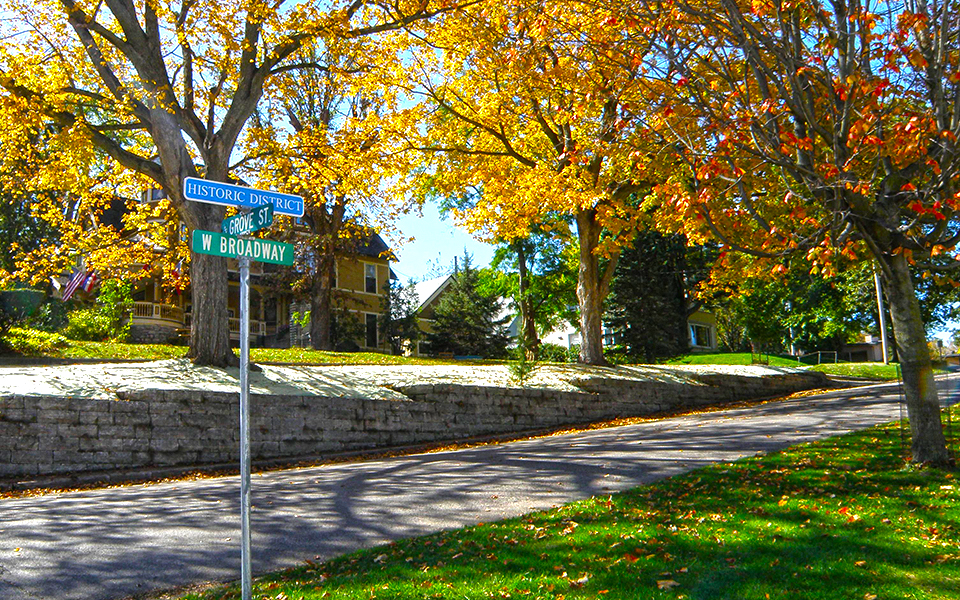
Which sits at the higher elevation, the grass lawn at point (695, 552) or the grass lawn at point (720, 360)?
the grass lawn at point (720, 360)

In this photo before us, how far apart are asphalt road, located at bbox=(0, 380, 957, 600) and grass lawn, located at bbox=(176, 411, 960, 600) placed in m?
0.66

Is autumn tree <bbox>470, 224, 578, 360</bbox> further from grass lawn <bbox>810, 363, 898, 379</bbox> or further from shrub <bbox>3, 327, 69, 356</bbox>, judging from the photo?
shrub <bbox>3, 327, 69, 356</bbox>

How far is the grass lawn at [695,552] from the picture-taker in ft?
16.2

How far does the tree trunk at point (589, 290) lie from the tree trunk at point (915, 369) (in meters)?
12.0

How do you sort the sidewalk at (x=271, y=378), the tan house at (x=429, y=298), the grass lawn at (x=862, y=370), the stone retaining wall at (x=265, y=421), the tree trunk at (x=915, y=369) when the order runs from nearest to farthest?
the tree trunk at (x=915, y=369)
the stone retaining wall at (x=265, y=421)
the sidewalk at (x=271, y=378)
the grass lawn at (x=862, y=370)
the tan house at (x=429, y=298)

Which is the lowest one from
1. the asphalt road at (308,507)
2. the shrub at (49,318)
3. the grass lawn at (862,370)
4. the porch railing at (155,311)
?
the asphalt road at (308,507)

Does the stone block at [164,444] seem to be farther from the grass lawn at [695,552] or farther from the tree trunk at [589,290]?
the tree trunk at [589,290]

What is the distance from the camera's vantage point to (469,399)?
51.2 feet

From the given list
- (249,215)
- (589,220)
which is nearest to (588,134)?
(589,220)

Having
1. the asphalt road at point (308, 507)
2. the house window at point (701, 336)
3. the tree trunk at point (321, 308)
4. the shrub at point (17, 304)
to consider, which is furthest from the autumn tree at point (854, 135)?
the house window at point (701, 336)

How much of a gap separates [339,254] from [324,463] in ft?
55.4

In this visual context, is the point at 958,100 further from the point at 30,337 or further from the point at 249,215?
the point at 30,337

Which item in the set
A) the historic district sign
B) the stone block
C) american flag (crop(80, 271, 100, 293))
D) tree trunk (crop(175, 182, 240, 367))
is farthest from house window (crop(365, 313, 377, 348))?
the historic district sign

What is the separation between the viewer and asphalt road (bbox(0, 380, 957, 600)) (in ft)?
19.3
